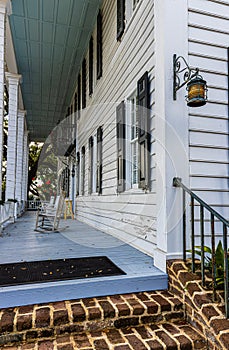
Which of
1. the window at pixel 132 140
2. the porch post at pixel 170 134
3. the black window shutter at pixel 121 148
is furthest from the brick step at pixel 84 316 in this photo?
the black window shutter at pixel 121 148

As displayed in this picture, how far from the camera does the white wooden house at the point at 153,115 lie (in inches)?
106

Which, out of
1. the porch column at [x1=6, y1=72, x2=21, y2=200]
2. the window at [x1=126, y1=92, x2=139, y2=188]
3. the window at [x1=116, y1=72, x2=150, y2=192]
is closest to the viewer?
the window at [x1=116, y1=72, x2=150, y2=192]

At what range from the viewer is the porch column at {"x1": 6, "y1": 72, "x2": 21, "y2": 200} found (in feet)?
22.3

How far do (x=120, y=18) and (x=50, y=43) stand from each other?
2888 millimetres

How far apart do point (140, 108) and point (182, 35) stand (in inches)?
38.7

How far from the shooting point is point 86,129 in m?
7.73

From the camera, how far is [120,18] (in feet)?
14.9

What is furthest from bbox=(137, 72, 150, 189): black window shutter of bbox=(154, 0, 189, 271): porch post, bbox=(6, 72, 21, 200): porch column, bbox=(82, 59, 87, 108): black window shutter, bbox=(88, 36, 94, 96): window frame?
bbox=(82, 59, 87, 108): black window shutter

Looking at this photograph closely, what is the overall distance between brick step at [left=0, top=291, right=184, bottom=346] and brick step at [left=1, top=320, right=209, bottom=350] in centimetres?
4

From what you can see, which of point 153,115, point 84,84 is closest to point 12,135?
point 84,84

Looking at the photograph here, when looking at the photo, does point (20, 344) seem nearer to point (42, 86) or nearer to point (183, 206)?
point (183, 206)

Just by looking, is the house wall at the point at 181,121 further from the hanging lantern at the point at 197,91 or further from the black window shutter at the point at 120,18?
the black window shutter at the point at 120,18

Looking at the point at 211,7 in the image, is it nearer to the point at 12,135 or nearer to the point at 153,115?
the point at 153,115

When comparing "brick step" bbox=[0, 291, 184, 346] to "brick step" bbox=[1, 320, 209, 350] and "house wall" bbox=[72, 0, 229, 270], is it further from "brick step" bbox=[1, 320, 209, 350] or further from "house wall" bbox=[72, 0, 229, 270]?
"house wall" bbox=[72, 0, 229, 270]
